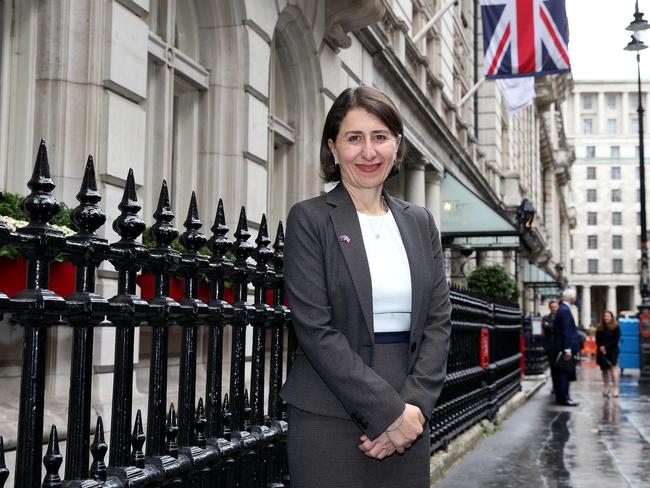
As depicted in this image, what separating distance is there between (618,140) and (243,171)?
13712 cm

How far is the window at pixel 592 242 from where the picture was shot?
13512 centimetres

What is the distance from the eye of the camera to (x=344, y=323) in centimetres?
316

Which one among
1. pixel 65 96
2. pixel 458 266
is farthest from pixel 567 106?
pixel 65 96

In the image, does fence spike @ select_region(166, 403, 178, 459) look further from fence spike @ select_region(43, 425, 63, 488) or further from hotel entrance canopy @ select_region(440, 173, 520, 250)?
hotel entrance canopy @ select_region(440, 173, 520, 250)

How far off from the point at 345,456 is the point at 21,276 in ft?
7.43

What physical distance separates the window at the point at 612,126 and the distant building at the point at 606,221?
4.29 m

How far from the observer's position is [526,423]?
1212cm

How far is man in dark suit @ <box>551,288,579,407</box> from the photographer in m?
15.3

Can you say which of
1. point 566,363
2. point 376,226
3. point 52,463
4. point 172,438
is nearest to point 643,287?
point 566,363

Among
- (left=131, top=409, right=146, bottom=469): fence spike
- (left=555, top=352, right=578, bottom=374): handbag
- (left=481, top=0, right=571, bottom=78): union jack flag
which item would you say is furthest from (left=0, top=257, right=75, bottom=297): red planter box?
(left=481, top=0, right=571, bottom=78): union jack flag

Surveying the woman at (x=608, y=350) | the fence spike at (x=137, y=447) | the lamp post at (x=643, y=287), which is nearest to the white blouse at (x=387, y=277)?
the fence spike at (x=137, y=447)

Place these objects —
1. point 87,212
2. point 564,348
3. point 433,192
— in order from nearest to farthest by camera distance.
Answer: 1. point 87,212
2. point 564,348
3. point 433,192

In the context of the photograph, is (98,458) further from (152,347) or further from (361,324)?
(361,324)

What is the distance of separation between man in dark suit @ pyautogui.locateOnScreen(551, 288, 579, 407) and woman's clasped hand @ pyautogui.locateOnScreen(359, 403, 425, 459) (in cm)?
1272
